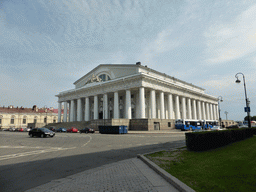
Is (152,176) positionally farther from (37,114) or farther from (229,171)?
(37,114)

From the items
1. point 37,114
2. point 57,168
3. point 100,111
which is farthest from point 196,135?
point 37,114

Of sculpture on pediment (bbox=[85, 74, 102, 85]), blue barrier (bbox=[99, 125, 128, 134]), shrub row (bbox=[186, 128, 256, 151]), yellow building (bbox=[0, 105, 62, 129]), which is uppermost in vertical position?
sculpture on pediment (bbox=[85, 74, 102, 85])

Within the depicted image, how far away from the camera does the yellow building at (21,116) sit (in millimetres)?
79600

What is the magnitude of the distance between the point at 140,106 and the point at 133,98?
403 inches

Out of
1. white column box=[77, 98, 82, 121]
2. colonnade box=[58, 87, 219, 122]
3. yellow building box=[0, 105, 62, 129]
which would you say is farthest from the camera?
yellow building box=[0, 105, 62, 129]

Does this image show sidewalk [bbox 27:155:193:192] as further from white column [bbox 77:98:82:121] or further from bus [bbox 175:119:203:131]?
white column [bbox 77:98:82:121]

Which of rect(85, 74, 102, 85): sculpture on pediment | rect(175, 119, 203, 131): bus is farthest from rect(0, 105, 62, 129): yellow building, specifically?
rect(175, 119, 203, 131): bus

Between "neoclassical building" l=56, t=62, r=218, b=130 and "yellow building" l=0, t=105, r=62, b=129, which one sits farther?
"yellow building" l=0, t=105, r=62, b=129

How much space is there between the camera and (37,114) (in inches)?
3388

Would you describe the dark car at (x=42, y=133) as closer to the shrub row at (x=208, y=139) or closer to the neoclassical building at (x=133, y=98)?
the neoclassical building at (x=133, y=98)

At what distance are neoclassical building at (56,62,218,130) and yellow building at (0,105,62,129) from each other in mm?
24690

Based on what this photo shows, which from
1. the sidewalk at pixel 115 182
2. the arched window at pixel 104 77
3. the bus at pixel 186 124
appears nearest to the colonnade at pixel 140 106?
the bus at pixel 186 124

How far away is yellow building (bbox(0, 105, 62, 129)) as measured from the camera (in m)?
79.6

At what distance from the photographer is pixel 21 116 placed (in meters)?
83.0
